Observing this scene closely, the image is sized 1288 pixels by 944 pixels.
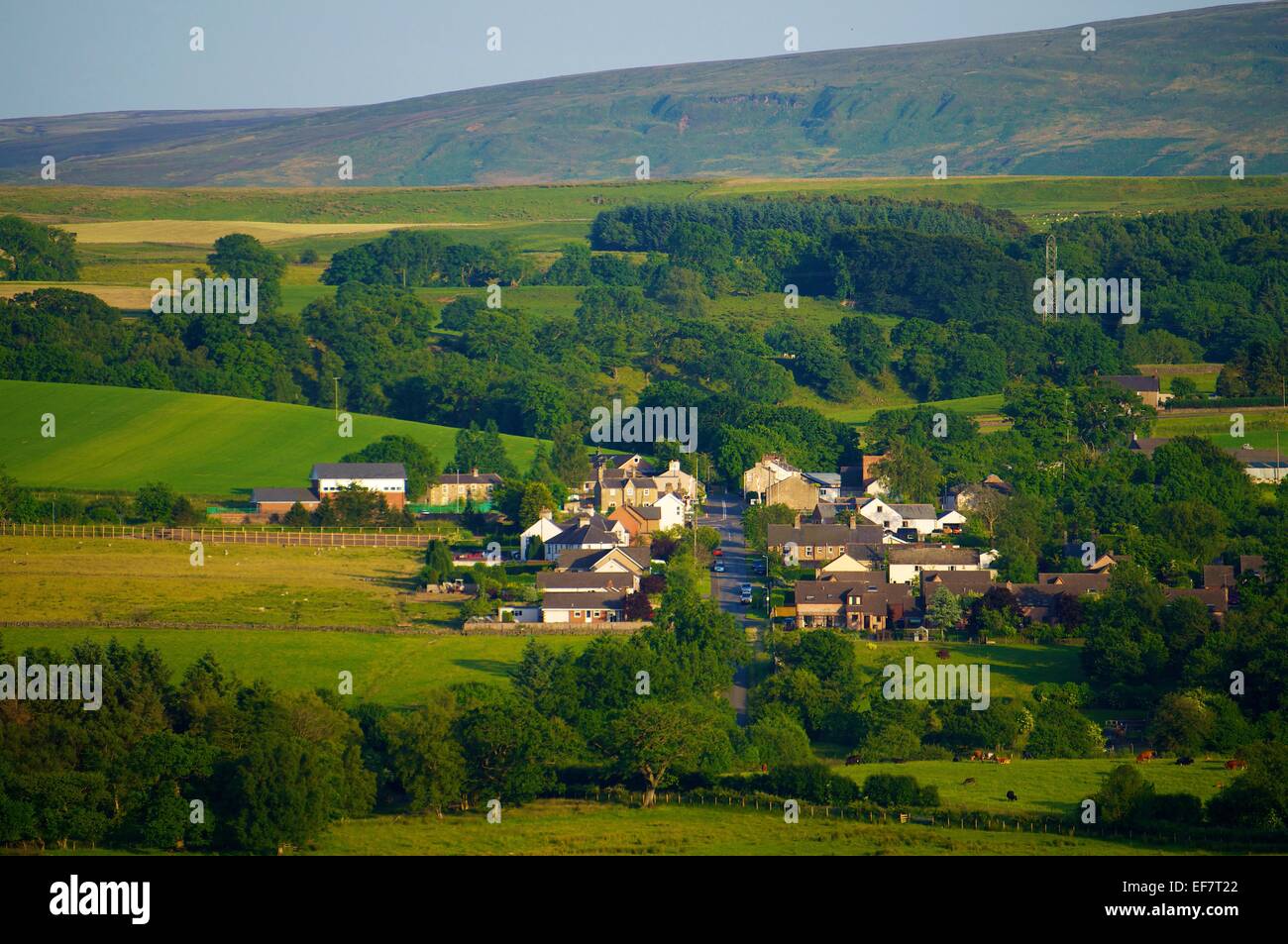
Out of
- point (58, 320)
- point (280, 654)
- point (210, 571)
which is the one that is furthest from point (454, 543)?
point (58, 320)

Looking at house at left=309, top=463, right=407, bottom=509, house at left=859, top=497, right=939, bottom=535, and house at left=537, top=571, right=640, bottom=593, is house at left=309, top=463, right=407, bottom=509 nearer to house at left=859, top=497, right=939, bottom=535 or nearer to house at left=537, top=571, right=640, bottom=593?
house at left=537, top=571, right=640, bottom=593

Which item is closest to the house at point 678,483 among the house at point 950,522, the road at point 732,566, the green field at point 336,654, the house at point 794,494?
the road at point 732,566

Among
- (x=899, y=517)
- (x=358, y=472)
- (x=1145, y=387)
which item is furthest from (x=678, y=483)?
(x=1145, y=387)

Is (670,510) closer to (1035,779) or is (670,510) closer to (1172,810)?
A: (1035,779)

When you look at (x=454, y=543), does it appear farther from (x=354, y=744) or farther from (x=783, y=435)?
(x=354, y=744)

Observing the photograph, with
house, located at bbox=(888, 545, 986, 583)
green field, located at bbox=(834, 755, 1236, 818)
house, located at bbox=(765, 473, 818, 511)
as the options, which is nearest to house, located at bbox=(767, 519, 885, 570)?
house, located at bbox=(888, 545, 986, 583)

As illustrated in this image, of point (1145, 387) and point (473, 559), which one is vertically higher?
point (1145, 387)

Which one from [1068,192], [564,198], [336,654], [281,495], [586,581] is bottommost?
[336,654]
